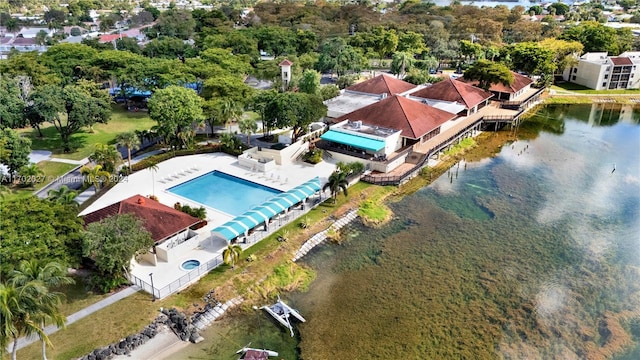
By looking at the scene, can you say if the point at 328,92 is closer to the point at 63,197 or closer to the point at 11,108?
the point at 11,108

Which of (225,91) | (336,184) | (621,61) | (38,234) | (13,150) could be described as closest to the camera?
(38,234)

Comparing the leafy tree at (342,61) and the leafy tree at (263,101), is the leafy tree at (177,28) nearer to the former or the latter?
the leafy tree at (342,61)

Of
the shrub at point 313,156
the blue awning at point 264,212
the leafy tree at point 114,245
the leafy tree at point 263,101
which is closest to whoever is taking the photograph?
the leafy tree at point 114,245

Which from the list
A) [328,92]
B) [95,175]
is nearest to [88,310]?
[95,175]

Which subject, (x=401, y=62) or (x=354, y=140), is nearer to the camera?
(x=354, y=140)

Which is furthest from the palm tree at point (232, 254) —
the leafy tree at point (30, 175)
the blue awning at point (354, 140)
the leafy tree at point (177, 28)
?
the leafy tree at point (177, 28)

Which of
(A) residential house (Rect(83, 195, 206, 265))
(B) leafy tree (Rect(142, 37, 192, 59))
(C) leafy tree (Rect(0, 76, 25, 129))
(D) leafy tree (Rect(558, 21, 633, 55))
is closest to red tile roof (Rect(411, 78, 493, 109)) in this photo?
(A) residential house (Rect(83, 195, 206, 265))

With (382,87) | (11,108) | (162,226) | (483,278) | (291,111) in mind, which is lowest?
(483,278)

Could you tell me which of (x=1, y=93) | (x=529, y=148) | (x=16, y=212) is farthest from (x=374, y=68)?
(x=16, y=212)
